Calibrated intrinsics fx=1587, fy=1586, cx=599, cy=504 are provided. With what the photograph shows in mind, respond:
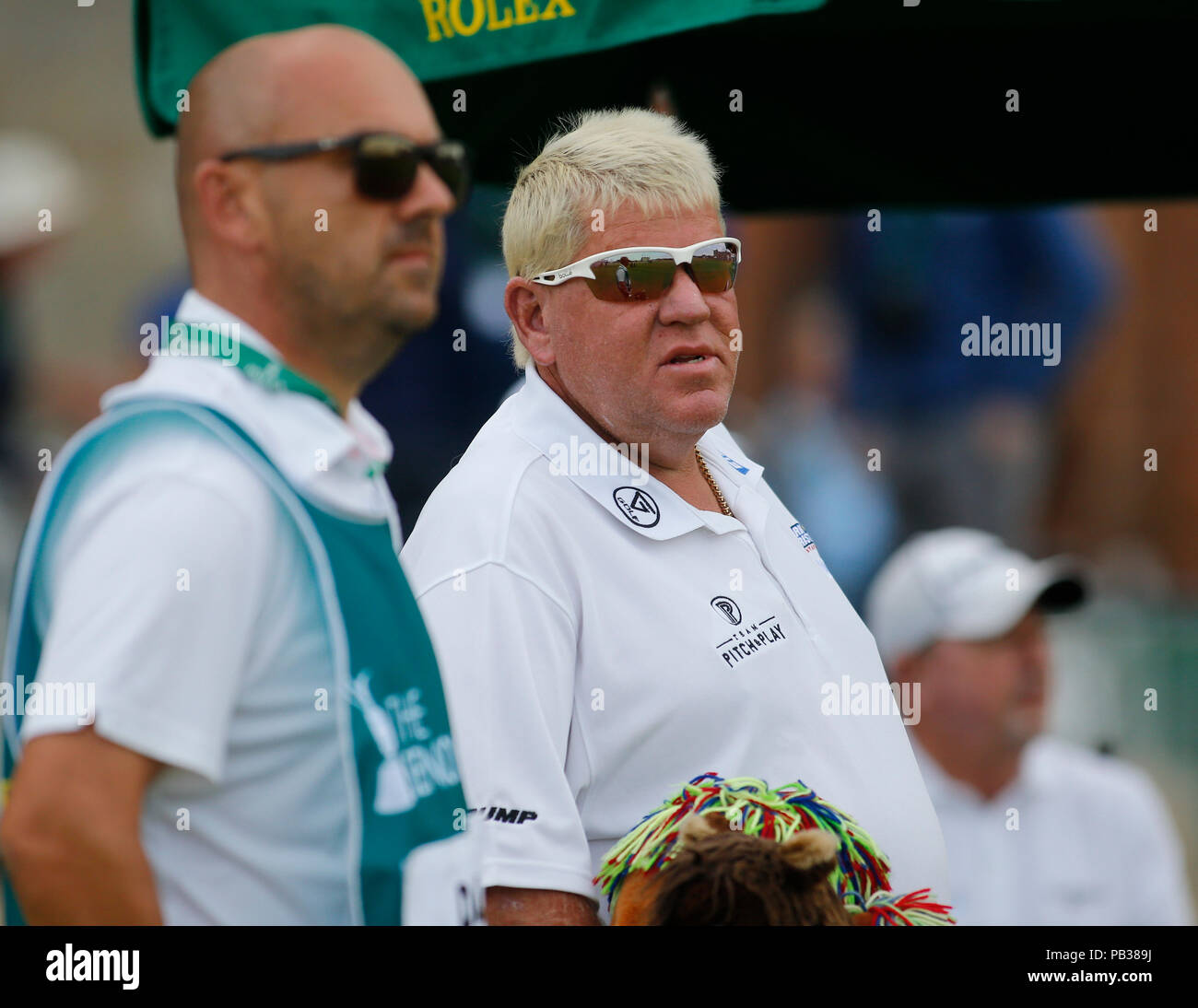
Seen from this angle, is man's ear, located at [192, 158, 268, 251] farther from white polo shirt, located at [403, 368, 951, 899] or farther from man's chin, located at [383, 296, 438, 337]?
white polo shirt, located at [403, 368, 951, 899]

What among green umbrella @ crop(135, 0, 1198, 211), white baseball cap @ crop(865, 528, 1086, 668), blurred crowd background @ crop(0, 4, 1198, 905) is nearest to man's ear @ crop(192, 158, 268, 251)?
green umbrella @ crop(135, 0, 1198, 211)

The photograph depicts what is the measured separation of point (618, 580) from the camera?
7.30 ft

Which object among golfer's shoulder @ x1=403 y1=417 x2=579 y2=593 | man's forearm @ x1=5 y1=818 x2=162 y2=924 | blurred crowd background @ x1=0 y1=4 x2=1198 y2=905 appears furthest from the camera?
blurred crowd background @ x1=0 y1=4 x2=1198 y2=905

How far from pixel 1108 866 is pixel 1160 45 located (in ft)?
5.76

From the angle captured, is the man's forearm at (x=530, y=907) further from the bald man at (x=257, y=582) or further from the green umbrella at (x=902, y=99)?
the green umbrella at (x=902, y=99)

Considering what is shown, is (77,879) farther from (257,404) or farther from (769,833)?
(769,833)

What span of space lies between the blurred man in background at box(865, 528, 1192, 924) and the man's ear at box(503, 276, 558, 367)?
158cm

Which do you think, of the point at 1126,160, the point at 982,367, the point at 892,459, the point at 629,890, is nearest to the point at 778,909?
the point at 629,890

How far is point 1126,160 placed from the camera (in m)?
3.37

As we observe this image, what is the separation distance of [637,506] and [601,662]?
0.25 metres

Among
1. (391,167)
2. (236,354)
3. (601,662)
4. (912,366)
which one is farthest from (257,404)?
(912,366)

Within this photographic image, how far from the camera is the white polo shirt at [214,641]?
1647mm

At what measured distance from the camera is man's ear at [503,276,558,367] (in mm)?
2379
